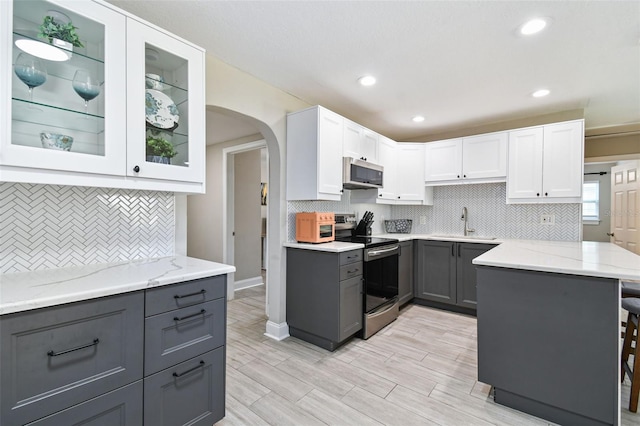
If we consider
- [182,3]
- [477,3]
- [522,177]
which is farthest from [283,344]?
[522,177]

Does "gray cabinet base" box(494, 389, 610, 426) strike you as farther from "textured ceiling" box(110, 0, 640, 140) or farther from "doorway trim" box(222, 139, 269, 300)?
"doorway trim" box(222, 139, 269, 300)

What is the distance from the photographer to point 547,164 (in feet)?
11.1

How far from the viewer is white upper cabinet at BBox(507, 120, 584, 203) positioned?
322cm

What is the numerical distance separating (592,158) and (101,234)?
236 inches

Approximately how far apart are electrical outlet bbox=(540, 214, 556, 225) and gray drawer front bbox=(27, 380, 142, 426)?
14.5 feet

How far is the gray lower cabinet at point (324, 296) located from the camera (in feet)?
8.63

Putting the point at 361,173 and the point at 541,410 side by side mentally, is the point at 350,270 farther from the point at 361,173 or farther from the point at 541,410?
the point at 541,410

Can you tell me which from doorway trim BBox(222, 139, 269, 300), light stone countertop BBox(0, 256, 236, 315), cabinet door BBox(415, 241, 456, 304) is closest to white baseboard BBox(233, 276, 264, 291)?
doorway trim BBox(222, 139, 269, 300)

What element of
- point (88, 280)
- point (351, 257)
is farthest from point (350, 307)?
point (88, 280)

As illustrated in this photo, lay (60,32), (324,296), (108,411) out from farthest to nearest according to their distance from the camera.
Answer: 1. (324,296)
2. (60,32)
3. (108,411)

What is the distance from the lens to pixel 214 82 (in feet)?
7.81

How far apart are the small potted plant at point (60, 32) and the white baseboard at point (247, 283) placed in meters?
3.89

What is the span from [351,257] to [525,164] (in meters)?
2.54

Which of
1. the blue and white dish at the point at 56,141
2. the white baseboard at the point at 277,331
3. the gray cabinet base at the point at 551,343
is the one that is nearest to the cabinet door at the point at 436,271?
the gray cabinet base at the point at 551,343
